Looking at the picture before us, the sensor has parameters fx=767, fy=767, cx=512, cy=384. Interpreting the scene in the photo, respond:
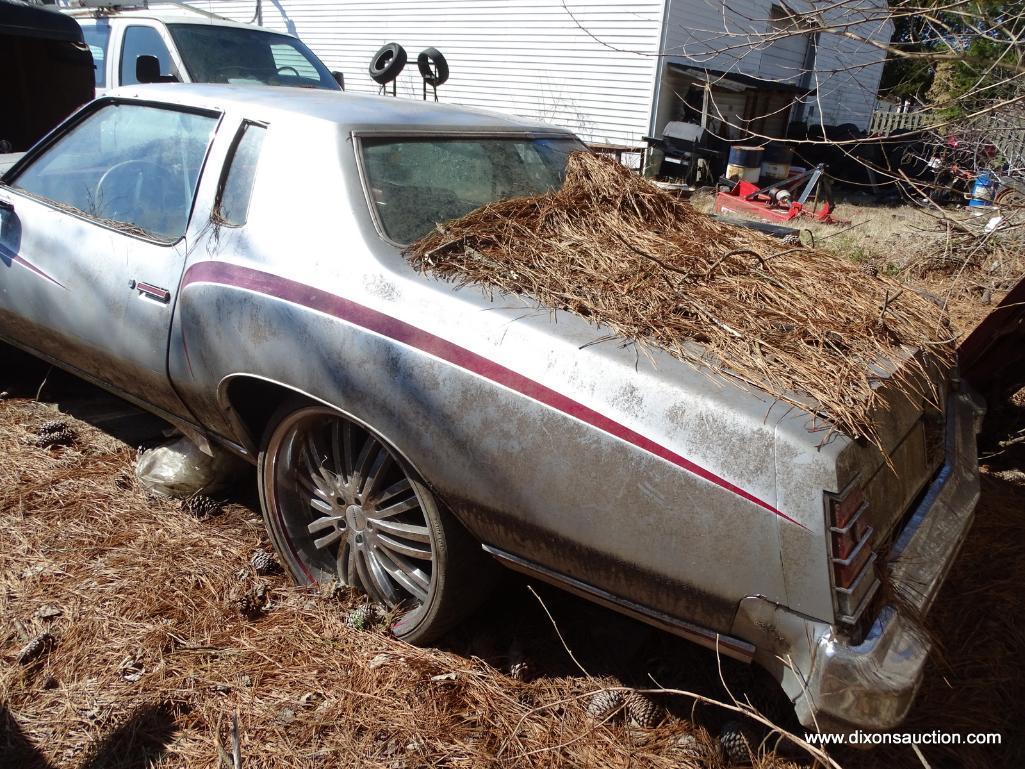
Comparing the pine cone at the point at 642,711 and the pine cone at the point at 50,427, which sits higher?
the pine cone at the point at 642,711

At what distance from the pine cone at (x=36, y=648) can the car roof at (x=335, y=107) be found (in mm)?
1920

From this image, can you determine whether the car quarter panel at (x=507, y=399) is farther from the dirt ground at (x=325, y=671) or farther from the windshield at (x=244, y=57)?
the windshield at (x=244, y=57)

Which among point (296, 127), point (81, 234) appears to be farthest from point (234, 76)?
point (296, 127)

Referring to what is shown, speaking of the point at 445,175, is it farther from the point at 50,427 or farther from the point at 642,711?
the point at 50,427

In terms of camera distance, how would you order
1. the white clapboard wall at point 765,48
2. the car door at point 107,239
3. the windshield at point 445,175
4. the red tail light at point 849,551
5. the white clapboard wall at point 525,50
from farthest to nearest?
the white clapboard wall at point 525,50, the white clapboard wall at point 765,48, the car door at point 107,239, the windshield at point 445,175, the red tail light at point 849,551

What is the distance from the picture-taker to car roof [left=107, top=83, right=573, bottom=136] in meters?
2.77

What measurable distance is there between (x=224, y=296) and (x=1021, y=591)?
3201mm

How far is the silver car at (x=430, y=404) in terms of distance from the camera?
180cm

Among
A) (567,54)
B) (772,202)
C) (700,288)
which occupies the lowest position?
(772,202)

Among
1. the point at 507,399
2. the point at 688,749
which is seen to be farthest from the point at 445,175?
the point at 688,749

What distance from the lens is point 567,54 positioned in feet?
45.9

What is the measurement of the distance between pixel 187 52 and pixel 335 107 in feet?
→ 16.0

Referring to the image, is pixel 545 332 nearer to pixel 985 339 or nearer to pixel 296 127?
pixel 296 127

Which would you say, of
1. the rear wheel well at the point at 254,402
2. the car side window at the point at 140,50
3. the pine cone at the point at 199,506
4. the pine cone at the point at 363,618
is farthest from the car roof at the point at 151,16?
the pine cone at the point at 363,618
